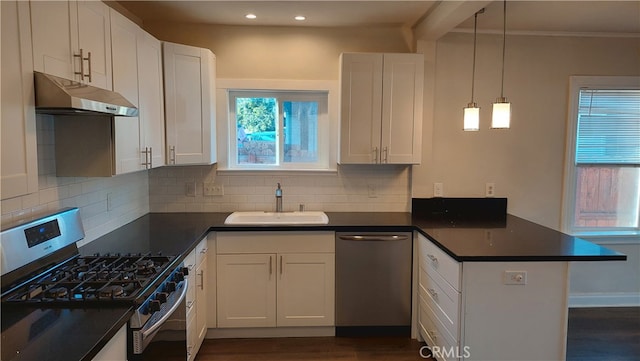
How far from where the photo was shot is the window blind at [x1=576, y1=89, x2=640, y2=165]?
3602mm

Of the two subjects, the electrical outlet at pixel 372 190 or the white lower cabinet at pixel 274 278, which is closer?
the white lower cabinet at pixel 274 278

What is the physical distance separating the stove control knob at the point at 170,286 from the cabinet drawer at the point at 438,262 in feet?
4.99

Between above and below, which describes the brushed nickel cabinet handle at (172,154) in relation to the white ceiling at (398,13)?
below

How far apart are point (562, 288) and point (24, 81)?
2733 millimetres

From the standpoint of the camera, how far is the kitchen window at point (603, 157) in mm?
3572

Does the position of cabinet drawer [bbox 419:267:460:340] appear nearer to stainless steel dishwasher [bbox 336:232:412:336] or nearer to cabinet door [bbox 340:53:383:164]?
stainless steel dishwasher [bbox 336:232:412:336]

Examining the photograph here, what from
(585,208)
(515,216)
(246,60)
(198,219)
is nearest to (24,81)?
(198,219)

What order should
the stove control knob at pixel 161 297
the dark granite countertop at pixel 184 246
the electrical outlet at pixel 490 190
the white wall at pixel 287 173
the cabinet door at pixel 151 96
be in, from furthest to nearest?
the electrical outlet at pixel 490 190 → the white wall at pixel 287 173 → the cabinet door at pixel 151 96 → the stove control knob at pixel 161 297 → the dark granite countertop at pixel 184 246

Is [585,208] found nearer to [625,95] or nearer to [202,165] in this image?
[625,95]

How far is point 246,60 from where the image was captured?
3.43m

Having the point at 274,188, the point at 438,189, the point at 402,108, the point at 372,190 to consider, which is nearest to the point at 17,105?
the point at 274,188

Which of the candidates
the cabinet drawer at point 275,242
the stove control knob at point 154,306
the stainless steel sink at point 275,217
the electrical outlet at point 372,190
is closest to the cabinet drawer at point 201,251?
the cabinet drawer at point 275,242

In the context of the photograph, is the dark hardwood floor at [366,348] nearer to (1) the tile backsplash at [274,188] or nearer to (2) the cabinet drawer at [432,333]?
(2) the cabinet drawer at [432,333]

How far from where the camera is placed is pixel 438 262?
258 cm
